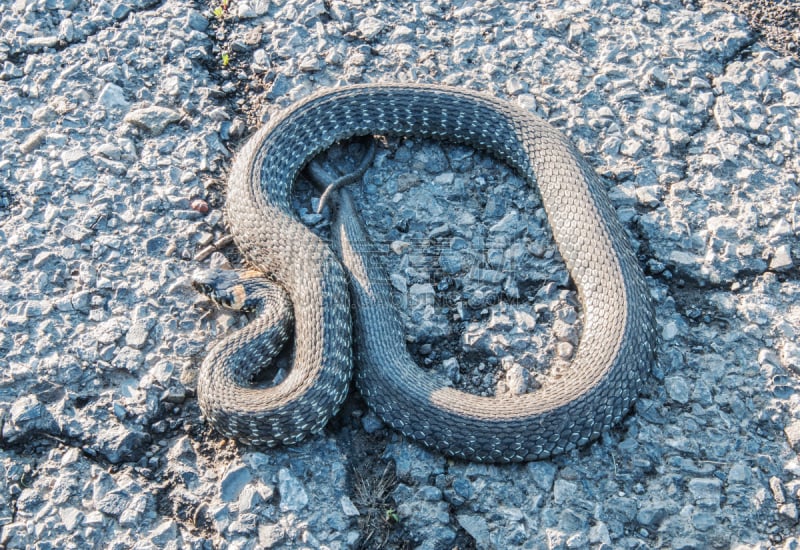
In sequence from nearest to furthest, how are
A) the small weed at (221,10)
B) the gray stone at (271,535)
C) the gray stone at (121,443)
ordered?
the gray stone at (271,535), the gray stone at (121,443), the small weed at (221,10)

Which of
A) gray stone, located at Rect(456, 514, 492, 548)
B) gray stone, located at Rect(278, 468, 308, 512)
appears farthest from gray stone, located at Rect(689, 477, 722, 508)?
gray stone, located at Rect(278, 468, 308, 512)

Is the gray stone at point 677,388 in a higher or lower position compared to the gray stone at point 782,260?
lower

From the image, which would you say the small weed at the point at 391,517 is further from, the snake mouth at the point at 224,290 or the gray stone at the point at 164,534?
the snake mouth at the point at 224,290

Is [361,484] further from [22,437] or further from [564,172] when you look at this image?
[564,172]

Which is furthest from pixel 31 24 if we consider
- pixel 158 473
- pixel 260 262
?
pixel 158 473

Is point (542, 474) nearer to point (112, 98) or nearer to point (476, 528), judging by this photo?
point (476, 528)

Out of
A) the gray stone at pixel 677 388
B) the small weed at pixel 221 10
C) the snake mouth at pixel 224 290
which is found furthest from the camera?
the small weed at pixel 221 10

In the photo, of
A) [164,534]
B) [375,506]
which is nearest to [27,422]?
[164,534]

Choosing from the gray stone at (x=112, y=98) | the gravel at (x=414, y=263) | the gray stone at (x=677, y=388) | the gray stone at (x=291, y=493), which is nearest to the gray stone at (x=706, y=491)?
the gravel at (x=414, y=263)

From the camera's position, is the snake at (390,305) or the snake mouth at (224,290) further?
the snake mouth at (224,290)
